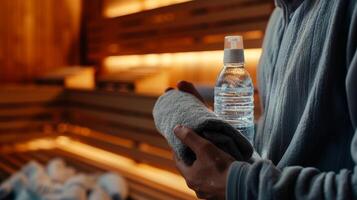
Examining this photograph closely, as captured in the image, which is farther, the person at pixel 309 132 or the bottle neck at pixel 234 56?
the bottle neck at pixel 234 56

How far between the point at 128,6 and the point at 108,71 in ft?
2.63

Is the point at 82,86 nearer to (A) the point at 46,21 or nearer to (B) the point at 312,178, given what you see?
(A) the point at 46,21

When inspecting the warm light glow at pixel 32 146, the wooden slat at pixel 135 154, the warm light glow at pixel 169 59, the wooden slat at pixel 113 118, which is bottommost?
the warm light glow at pixel 32 146

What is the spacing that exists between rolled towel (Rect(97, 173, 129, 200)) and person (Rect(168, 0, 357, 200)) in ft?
6.05

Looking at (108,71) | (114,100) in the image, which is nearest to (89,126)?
(114,100)

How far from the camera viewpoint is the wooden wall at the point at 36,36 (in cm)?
450

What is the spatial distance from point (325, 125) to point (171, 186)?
7.13 ft

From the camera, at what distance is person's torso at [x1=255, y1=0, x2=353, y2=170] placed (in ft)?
2.46

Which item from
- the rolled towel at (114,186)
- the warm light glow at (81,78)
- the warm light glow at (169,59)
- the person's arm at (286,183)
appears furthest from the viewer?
the warm light glow at (81,78)

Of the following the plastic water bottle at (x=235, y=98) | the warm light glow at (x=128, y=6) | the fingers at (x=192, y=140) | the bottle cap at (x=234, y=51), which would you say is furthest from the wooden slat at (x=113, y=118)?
the fingers at (x=192, y=140)

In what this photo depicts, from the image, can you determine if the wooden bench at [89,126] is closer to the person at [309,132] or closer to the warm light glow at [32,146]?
the warm light glow at [32,146]

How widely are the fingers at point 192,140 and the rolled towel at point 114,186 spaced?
1.92 m

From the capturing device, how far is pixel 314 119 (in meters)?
0.76

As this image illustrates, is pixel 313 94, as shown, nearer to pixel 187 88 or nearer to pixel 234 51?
pixel 234 51
